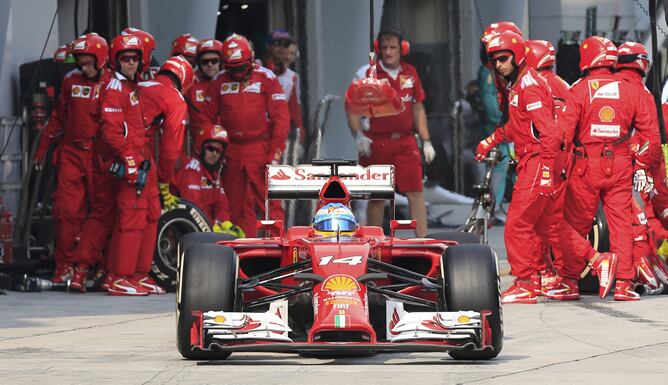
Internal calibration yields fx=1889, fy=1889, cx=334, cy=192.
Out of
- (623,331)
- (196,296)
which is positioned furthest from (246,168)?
(196,296)

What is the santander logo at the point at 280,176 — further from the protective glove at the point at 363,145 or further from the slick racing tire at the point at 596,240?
the protective glove at the point at 363,145

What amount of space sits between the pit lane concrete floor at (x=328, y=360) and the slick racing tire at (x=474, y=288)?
0.44 feet

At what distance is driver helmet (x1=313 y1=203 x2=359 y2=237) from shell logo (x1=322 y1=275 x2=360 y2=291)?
3.12 ft

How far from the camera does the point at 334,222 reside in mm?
11586

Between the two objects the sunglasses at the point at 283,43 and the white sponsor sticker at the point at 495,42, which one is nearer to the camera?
the white sponsor sticker at the point at 495,42

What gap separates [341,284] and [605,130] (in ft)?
17.9

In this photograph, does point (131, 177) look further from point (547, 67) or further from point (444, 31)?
point (444, 31)

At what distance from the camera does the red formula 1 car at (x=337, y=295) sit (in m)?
10.3

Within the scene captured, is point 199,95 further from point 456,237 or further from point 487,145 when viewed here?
point 456,237

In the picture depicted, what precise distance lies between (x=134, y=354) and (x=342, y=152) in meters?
12.1

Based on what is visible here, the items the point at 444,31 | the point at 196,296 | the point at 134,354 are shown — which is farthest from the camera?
the point at 444,31

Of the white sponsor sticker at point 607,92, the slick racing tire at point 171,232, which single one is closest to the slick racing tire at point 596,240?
the white sponsor sticker at point 607,92

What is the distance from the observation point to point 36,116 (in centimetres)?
1811

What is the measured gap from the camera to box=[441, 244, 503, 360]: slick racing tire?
34.8 ft
